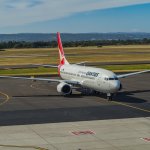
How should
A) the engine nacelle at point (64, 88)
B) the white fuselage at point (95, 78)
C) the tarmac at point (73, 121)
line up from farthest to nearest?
the engine nacelle at point (64, 88) → the white fuselage at point (95, 78) → the tarmac at point (73, 121)

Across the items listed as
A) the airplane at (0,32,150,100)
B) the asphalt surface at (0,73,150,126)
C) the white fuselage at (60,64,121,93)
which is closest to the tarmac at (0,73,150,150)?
the asphalt surface at (0,73,150,126)

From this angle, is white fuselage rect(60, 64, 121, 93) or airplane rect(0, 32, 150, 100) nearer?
white fuselage rect(60, 64, 121, 93)

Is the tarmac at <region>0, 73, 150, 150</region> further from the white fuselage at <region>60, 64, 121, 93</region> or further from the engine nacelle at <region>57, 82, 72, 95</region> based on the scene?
the white fuselage at <region>60, 64, 121, 93</region>

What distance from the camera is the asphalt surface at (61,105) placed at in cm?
3681

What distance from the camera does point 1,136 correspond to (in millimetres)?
29266

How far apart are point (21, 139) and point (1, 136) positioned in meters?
1.76

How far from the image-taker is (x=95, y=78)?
48.1m

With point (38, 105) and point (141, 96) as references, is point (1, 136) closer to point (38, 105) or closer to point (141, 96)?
point (38, 105)

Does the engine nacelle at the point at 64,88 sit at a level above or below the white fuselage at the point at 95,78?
below

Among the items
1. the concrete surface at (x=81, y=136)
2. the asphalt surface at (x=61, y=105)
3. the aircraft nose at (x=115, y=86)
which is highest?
the aircraft nose at (x=115, y=86)

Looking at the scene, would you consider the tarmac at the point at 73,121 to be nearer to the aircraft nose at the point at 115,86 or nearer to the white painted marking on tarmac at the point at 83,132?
the white painted marking on tarmac at the point at 83,132

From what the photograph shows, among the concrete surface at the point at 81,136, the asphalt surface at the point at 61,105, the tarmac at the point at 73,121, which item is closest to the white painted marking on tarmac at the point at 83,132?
the tarmac at the point at 73,121

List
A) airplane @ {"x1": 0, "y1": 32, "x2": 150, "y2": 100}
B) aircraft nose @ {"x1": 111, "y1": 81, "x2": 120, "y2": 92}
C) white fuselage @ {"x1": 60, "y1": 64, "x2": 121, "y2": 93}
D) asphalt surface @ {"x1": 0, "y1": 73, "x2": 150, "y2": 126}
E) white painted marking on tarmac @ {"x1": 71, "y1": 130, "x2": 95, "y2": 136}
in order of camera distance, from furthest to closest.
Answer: airplane @ {"x1": 0, "y1": 32, "x2": 150, "y2": 100}
white fuselage @ {"x1": 60, "y1": 64, "x2": 121, "y2": 93}
aircraft nose @ {"x1": 111, "y1": 81, "x2": 120, "y2": 92}
asphalt surface @ {"x1": 0, "y1": 73, "x2": 150, "y2": 126}
white painted marking on tarmac @ {"x1": 71, "y1": 130, "x2": 95, "y2": 136}

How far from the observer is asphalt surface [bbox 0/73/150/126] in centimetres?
3681
